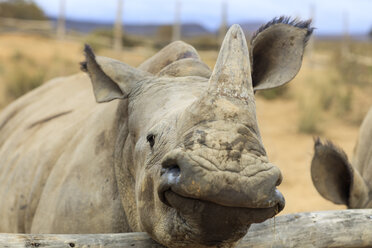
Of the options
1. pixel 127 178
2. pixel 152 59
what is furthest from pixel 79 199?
pixel 152 59

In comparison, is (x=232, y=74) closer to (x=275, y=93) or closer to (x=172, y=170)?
(x=172, y=170)

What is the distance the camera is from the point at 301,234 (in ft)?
8.33

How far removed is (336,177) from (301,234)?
1.52 meters

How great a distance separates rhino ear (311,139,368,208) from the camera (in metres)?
3.75

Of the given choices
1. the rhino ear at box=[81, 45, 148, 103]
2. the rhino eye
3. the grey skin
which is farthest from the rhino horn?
the grey skin

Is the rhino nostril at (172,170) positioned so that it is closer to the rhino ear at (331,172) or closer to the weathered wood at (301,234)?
the weathered wood at (301,234)

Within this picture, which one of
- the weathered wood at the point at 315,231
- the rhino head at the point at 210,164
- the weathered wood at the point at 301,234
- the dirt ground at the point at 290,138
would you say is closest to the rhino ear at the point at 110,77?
the rhino head at the point at 210,164

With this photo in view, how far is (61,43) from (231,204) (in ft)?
78.4

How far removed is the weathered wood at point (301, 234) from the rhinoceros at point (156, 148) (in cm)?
16

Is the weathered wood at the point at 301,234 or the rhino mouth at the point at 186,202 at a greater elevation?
the rhino mouth at the point at 186,202

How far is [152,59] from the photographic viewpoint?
340 cm

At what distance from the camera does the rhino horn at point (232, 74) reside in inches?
75.4

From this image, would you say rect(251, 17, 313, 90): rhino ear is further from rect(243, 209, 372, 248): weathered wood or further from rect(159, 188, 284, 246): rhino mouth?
rect(159, 188, 284, 246): rhino mouth

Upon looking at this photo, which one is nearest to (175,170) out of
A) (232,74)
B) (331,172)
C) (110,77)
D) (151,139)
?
(232,74)
